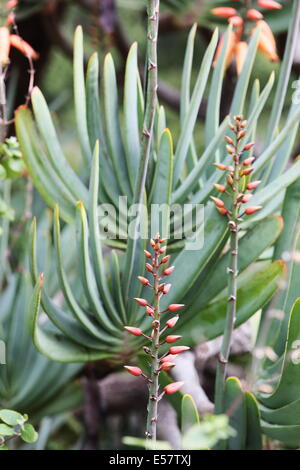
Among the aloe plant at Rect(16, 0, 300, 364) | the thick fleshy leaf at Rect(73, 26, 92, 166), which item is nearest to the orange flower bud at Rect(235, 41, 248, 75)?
the aloe plant at Rect(16, 0, 300, 364)

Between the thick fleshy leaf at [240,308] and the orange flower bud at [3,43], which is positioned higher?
the orange flower bud at [3,43]

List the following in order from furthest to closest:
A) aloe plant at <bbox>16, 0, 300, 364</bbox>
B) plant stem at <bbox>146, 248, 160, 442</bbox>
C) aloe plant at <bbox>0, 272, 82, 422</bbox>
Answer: aloe plant at <bbox>0, 272, 82, 422</bbox>
aloe plant at <bbox>16, 0, 300, 364</bbox>
plant stem at <bbox>146, 248, 160, 442</bbox>

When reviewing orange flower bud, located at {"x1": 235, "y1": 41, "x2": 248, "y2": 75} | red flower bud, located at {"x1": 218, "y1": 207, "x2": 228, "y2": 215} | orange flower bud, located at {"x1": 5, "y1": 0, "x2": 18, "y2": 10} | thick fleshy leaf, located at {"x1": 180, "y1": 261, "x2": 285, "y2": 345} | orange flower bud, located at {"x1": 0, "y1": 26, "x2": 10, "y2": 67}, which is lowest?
thick fleshy leaf, located at {"x1": 180, "y1": 261, "x2": 285, "y2": 345}

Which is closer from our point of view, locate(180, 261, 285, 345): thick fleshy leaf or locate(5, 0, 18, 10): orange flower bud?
locate(180, 261, 285, 345): thick fleshy leaf

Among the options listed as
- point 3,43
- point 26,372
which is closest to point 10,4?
point 3,43

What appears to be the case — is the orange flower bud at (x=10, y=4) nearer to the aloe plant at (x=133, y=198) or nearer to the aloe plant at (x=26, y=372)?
the aloe plant at (x=133, y=198)

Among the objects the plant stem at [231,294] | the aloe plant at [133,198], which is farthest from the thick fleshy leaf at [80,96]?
the plant stem at [231,294]

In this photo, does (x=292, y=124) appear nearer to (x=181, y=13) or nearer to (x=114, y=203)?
A: (x=114, y=203)

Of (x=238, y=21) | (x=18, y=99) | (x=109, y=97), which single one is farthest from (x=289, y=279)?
(x=18, y=99)

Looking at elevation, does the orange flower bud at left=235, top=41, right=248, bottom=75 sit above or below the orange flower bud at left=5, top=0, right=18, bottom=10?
below

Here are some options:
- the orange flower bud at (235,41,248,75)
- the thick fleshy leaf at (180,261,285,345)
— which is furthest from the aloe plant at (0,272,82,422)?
the orange flower bud at (235,41,248,75)

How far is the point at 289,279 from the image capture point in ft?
2.27

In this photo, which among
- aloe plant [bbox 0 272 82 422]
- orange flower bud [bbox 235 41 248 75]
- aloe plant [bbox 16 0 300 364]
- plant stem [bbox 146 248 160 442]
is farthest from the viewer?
orange flower bud [bbox 235 41 248 75]

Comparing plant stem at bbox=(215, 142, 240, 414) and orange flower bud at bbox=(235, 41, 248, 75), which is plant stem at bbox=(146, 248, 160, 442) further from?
orange flower bud at bbox=(235, 41, 248, 75)
